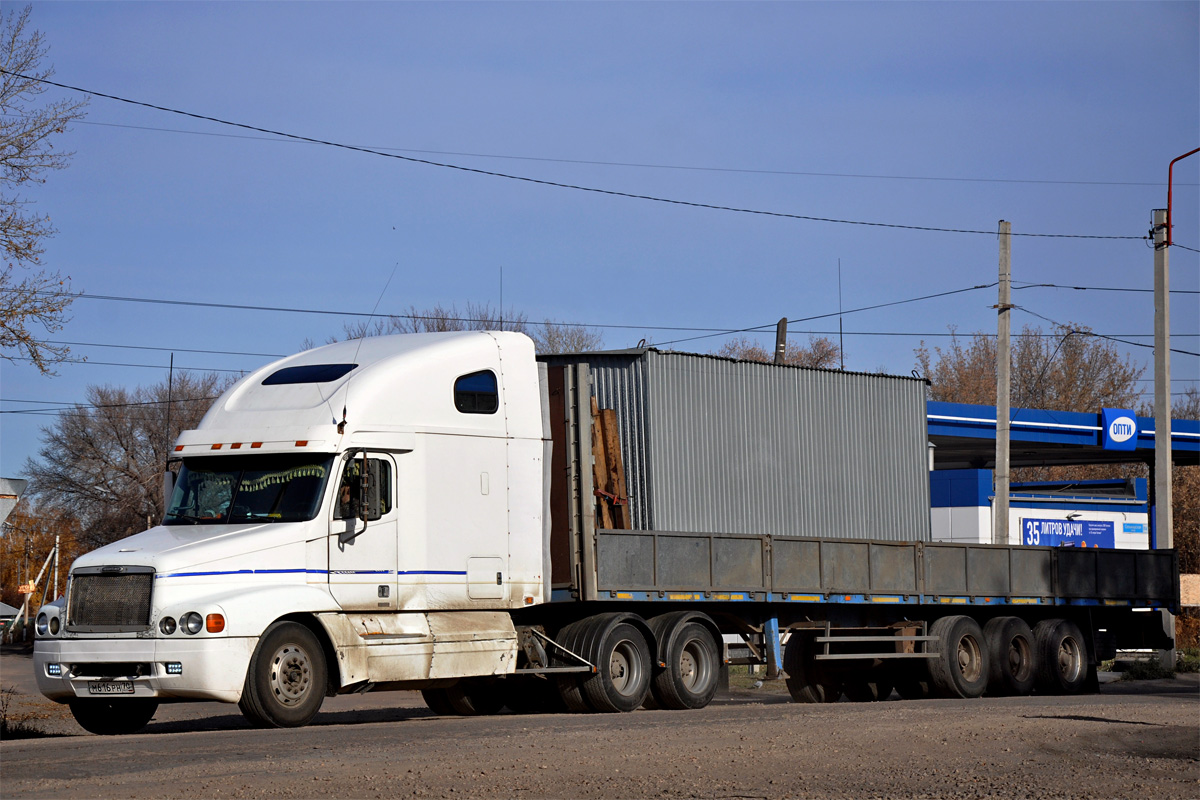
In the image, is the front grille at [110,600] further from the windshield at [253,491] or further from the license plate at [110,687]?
the windshield at [253,491]

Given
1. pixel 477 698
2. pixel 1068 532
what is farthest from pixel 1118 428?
pixel 477 698

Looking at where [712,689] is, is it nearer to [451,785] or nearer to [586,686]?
[586,686]

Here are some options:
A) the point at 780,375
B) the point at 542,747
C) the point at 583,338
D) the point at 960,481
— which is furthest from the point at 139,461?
the point at 542,747

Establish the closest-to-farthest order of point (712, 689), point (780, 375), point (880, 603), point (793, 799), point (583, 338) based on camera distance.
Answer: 1. point (793, 799)
2. point (712, 689)
3. point (880, 603)
4. point (780, 375)
5. point (583, 338)

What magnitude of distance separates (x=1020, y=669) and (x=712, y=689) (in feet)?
20.5

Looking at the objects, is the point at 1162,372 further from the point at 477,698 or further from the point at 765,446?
the point at 477,698

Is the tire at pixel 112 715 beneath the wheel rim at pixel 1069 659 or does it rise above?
above

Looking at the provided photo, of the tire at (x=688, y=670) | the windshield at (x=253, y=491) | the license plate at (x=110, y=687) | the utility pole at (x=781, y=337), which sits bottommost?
the tire at (x=688, y=670)

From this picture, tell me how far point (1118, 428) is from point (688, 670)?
27911 millimetres

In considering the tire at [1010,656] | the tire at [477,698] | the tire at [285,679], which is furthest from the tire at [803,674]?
the tire at [285,679]

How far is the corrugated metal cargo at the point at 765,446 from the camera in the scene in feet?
58.3

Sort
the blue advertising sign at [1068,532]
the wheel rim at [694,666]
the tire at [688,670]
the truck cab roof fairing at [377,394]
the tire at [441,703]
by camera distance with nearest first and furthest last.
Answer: the truck cab roof fairing at [377,394]
the tire at [688,670]
the wheel rim at [694,666]
the tire at [441,703]
the blue advertising sign at [1068,532]

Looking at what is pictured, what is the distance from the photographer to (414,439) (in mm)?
13984

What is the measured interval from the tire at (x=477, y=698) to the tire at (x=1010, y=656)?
7453mm
